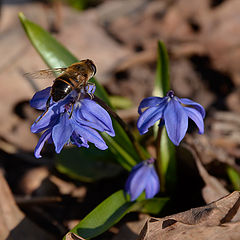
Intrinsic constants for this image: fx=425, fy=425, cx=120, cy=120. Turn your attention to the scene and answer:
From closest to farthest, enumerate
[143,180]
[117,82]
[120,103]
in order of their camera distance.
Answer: [143,180] → [120,103] → [117,82]

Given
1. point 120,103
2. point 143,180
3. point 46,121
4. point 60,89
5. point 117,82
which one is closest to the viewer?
point 60,89

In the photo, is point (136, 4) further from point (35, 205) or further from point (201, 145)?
point (35, 205)

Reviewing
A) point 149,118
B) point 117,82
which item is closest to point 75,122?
point 149,118

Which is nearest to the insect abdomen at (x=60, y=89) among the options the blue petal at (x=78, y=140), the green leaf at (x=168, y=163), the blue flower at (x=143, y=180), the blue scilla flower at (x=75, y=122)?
the blue scilla flower at (x=75, y=122)

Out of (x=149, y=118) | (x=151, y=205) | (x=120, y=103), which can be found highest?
(x=149, y=118)

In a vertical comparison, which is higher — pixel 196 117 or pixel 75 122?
pixel 75 122

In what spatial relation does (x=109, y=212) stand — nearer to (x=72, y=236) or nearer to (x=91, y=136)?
(x=72, y=236)
